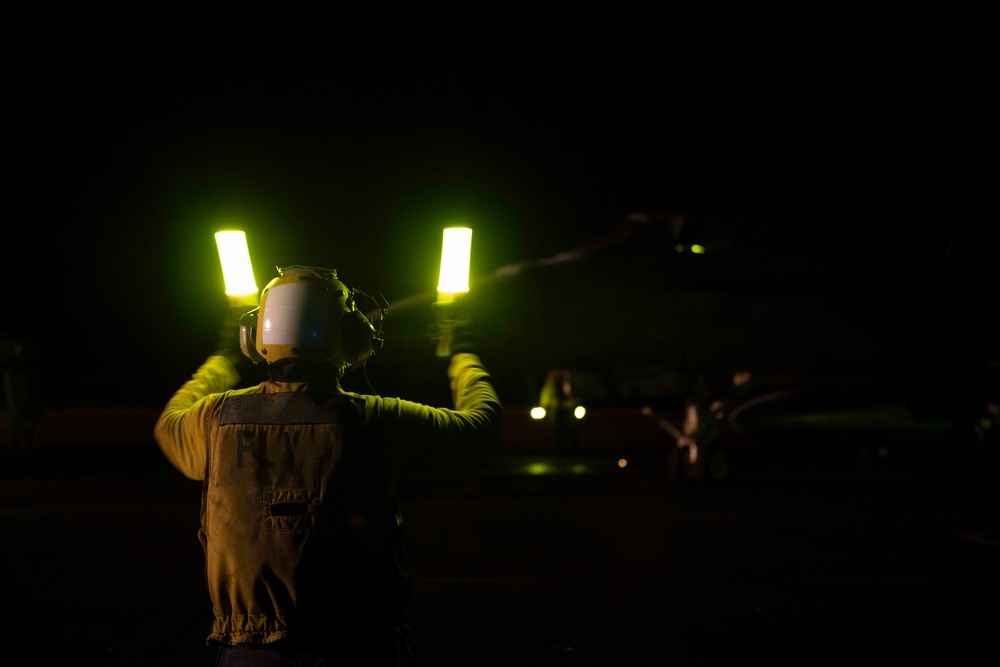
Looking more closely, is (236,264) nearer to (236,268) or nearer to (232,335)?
(236,268)

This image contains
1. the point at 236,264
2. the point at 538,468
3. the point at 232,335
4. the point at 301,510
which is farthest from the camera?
the point at 538,468

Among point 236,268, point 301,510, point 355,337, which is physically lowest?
point 301,510

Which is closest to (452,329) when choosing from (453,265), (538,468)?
(453,265)

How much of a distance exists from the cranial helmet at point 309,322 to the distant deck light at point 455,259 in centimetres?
27

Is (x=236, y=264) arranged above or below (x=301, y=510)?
above

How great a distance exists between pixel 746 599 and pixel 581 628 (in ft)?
4.40

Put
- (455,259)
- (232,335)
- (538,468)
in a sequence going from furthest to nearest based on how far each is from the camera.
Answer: (538,468)
(232,335)
(455,259)

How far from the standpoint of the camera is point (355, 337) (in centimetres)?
250

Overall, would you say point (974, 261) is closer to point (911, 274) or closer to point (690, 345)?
point (911, 274)

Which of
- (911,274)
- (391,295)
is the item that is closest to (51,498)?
(911,274)

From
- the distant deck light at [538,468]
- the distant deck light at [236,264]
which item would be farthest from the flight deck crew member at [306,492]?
the distant deck light at [538,468]

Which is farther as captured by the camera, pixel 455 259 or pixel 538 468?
pixel 538 468

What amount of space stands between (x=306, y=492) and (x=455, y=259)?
75cm

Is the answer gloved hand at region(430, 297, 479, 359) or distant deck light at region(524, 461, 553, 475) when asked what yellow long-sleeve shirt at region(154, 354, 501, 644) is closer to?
gloved hand at region(430, 297, 479, 359)
